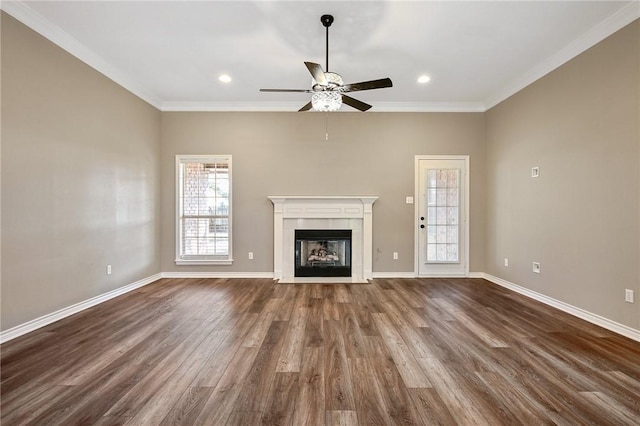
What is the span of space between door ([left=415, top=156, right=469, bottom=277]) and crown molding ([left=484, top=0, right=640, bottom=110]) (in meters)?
1.28

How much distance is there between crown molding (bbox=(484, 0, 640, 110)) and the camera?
259 centimetres

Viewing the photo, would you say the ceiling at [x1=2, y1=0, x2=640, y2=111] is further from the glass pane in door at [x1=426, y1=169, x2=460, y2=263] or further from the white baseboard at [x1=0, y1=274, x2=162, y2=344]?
the white baseboard at [x1=0, y1=274, x2=162, y2=344]

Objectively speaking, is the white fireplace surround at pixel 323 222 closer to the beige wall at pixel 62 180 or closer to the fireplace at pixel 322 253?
the fireplace at pixel 322 253

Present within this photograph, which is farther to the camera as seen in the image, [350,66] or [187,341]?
[350,66]

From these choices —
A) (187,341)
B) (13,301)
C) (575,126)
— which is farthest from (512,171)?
(13,301)

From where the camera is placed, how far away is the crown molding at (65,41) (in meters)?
2.54

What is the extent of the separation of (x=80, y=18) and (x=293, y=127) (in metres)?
2.94

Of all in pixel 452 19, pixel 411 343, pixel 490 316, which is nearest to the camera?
pixel 411 343

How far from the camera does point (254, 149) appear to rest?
4887 millimetres

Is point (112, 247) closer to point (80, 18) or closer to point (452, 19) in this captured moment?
point (80, 18)

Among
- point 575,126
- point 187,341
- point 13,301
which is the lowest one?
point 187,341

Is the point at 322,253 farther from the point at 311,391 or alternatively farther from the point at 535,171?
the point at 535,171

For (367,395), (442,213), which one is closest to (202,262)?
(367,395)

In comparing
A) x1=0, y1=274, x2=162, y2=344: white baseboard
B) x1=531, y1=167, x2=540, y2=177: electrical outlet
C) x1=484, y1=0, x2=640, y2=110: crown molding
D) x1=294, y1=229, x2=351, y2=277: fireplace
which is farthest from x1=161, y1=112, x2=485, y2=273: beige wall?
x1=531, y1=167, x2=540, y2=177: electrical outlet
